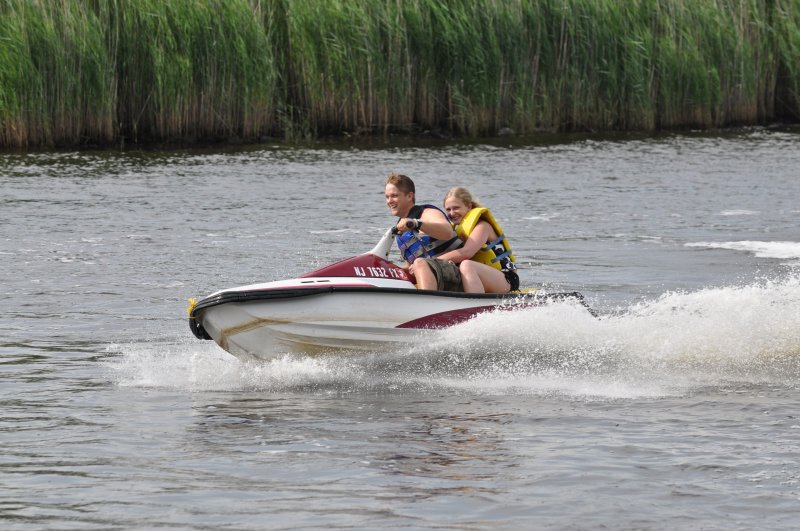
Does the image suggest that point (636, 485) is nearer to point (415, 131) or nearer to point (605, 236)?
point (605, 236)

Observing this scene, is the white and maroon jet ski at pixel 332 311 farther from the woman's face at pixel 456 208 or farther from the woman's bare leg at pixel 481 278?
the woman's face at pixel 456 208

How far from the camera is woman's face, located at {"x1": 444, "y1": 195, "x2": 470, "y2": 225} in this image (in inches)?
388

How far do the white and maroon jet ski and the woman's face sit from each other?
2.91 ft

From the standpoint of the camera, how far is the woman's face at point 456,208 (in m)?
9.87

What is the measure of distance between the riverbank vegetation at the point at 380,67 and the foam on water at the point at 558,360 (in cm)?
1248

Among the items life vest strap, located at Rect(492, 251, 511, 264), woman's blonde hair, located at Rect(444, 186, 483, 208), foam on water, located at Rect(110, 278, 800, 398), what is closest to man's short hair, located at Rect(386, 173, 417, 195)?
woman's blonde hair, located at Rect(444, 186, 483, 208)

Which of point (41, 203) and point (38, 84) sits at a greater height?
point (38, 84)

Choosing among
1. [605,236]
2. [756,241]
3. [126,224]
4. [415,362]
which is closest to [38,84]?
[126,224]

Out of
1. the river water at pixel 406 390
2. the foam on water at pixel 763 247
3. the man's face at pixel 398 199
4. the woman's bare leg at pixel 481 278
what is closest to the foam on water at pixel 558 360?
the river water at pixel 406 390

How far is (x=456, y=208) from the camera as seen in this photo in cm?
988

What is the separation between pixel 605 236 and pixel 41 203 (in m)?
7.34

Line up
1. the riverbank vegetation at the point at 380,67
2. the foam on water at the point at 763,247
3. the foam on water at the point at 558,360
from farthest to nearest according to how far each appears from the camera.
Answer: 1. the riverbank vegetation at the point at 380,67
2. the foam on water at the point at 763,247
3. the foam on water at the point at 558,360

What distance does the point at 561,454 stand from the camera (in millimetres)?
7023

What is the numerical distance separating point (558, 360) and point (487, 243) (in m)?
1.01
